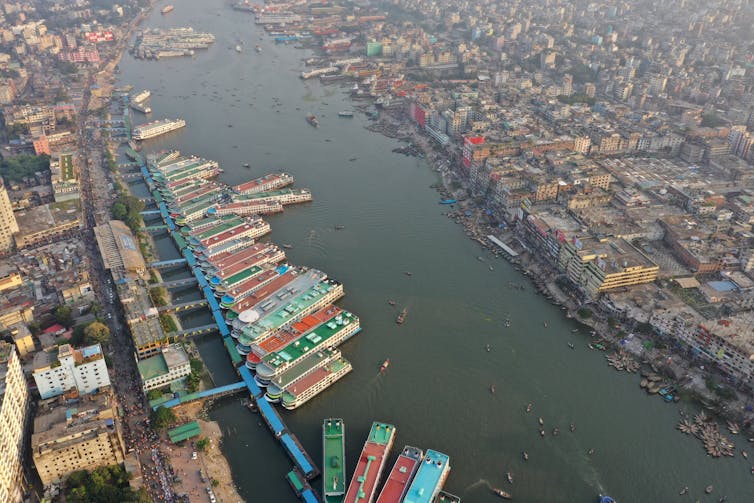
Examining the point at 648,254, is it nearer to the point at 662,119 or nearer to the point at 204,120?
the point at 662,119

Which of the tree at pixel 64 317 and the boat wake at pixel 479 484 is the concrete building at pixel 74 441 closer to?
the tree at pixel 64 317

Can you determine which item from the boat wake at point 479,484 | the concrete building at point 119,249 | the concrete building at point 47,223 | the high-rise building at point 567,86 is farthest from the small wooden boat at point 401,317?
the high-rise building at point 567,86

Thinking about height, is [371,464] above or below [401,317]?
above

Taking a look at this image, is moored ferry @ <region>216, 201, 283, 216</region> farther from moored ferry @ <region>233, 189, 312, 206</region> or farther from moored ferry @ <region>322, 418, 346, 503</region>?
moored ferry @ <region>322, 418, 346, 503</region>

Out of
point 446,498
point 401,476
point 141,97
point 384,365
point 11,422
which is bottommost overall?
point 384,365

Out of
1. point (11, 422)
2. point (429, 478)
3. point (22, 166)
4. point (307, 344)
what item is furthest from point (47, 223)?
point (429, 478)

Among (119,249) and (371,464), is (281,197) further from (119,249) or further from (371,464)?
(371,464)
